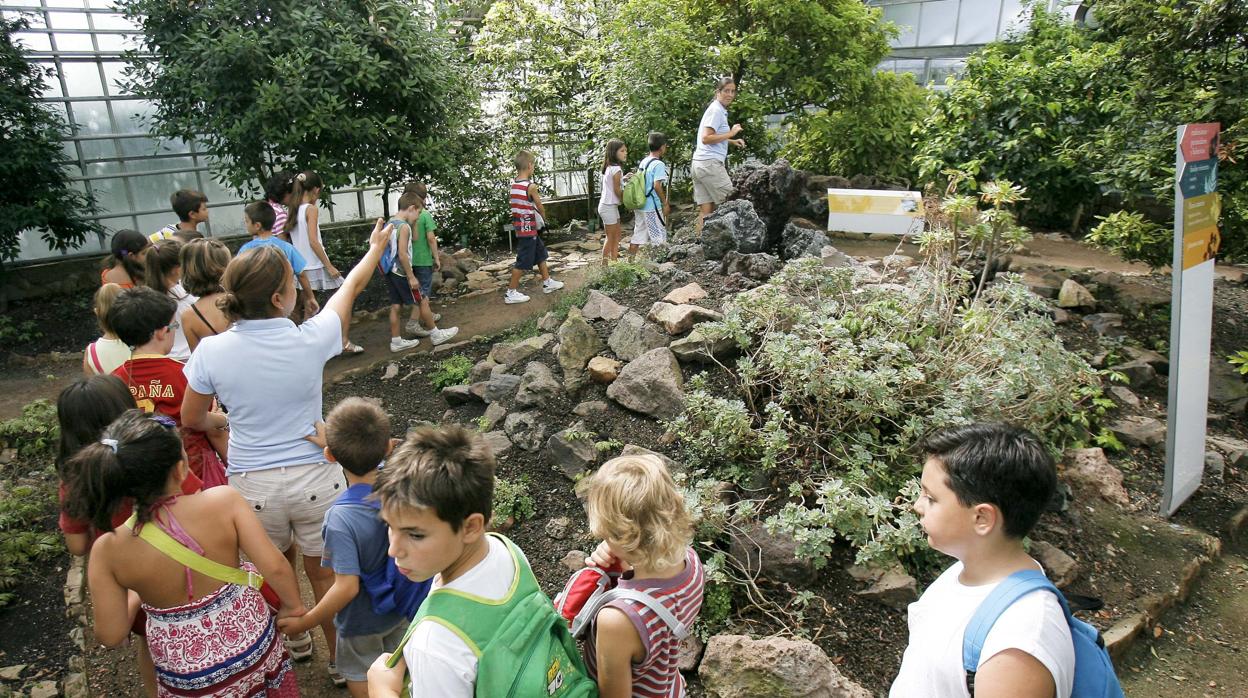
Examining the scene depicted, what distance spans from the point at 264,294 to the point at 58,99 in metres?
7.55

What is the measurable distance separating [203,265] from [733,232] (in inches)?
155

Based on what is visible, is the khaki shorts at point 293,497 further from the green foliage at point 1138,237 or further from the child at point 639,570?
the green foliage at point 1138,237

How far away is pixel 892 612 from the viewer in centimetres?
316

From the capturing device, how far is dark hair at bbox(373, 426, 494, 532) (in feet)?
5.48

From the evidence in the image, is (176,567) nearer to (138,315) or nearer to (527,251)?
(138,315)

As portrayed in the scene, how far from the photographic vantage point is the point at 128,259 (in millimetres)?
4203

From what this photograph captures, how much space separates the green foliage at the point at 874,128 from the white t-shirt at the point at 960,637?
8255 mm

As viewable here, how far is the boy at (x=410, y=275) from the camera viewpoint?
6137 millimetres

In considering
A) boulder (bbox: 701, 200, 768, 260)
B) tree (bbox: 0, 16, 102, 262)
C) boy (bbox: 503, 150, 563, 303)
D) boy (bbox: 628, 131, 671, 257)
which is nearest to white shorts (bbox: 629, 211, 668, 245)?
boy (bbox: 628, 131, 671, 257)

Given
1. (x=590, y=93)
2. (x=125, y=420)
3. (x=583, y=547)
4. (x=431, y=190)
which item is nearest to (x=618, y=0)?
(x=590, y=93)

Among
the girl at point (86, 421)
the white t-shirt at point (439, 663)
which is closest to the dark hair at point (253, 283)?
the girl at point (86, 421)

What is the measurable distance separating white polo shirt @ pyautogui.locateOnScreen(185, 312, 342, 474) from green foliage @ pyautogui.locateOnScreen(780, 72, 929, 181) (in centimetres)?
799

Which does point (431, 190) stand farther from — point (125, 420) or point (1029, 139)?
point (125, 420)

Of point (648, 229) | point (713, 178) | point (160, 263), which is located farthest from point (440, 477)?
point (713, 178)
